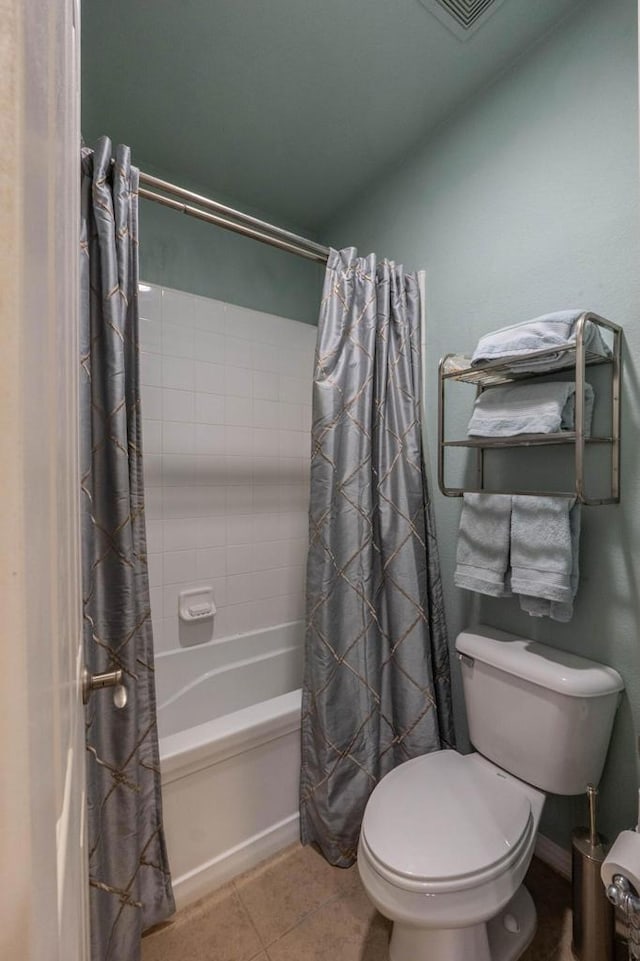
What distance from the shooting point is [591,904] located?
41.6 inches

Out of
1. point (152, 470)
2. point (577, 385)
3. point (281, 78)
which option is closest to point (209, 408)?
point (152, 470)

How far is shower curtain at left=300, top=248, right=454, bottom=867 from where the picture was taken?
1415 millimetres

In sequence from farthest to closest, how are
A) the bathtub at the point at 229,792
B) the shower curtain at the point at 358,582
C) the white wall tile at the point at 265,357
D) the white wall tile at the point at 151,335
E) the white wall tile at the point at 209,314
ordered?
the white wall tile at the point at 265,357 < the white wall tile at the point at 209,314 < the white wall tile at the point at 151,335 < the shower curtain at the point at 358,582 < the bathtub at the point at 229,792

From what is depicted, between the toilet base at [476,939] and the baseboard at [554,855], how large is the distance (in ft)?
0.61

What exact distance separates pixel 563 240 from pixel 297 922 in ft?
7.17

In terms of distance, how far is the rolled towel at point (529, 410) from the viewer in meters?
1.16

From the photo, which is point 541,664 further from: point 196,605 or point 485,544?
point 196,605

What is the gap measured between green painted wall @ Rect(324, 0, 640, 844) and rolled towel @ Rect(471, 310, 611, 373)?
140 millimetres

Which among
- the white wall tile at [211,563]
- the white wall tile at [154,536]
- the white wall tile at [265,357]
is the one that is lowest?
the white wall tile at [211,563]

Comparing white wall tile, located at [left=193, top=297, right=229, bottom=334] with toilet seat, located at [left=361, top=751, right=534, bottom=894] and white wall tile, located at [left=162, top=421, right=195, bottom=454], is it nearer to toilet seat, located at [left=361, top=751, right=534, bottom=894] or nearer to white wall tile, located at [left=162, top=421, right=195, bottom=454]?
white wall tile, located at [left=162, top=421, right=195, bottom=454]

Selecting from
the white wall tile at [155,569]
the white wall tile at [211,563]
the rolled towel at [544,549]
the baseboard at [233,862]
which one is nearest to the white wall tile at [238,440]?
the white wall tile at [211,563]

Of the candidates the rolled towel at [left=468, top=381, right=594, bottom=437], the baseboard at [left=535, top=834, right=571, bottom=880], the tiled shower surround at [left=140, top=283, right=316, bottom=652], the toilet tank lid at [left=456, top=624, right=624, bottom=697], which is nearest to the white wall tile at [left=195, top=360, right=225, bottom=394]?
the tiled shower surround at [left=140, top=283, right=316, bottom=652]

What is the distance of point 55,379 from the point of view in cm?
27

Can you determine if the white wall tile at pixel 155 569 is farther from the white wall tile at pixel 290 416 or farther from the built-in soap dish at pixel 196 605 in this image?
the white wall tile at pixel 290 416
